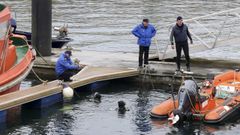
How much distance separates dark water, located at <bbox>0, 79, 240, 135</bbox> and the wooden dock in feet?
1.40

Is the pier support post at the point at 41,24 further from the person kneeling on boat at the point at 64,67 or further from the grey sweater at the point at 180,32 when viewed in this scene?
the grey sweater at the point at 180,32

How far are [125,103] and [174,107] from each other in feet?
6.59

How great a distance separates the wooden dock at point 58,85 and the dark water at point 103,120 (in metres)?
0.43

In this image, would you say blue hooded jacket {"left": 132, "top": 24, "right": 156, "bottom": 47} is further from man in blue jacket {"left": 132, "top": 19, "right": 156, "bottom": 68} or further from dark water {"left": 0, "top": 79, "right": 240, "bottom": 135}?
dark water {"left": 0, "top": 79, "right": 240, "bottom": 135}

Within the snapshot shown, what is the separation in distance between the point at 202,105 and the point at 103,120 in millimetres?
2408

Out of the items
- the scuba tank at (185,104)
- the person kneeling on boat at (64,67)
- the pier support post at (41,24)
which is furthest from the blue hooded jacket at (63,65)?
the scuba tank at (185,104)

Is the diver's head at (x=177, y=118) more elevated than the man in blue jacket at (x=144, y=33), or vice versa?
the man in blue jacket at (x=144, y=33)

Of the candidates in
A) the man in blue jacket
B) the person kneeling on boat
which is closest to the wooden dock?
the person kneeling on boat

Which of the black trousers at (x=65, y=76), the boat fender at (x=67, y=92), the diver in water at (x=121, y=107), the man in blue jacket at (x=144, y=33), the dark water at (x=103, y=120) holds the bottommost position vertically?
the dark water at (x=103, y=120)

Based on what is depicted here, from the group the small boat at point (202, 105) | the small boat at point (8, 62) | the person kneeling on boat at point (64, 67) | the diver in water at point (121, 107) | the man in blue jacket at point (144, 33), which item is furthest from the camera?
the man in blue jacket at point (144, 33)

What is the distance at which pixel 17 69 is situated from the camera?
17.9 metres

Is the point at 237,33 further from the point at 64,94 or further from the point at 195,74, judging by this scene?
the point at 64,94

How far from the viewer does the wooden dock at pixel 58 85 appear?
16208 mm

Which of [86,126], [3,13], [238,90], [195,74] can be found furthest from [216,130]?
[3,13]
